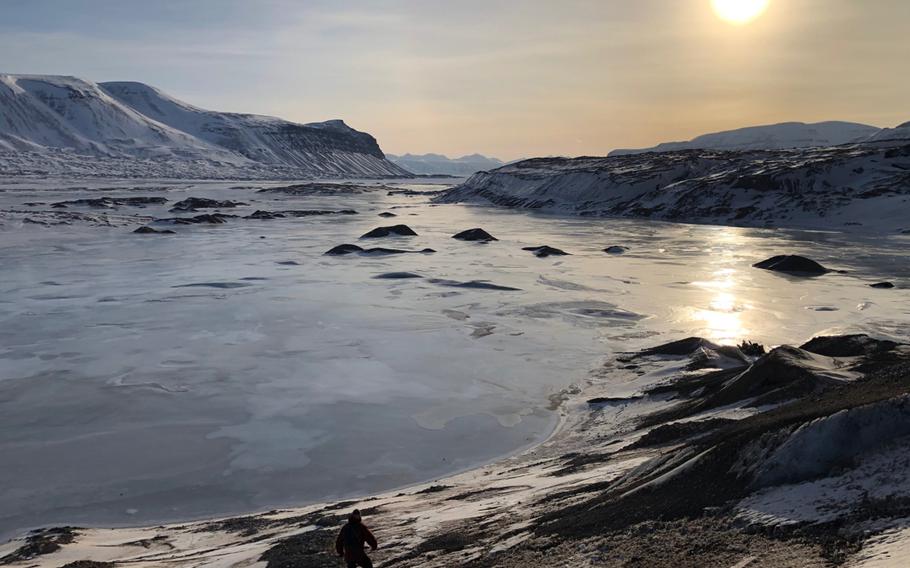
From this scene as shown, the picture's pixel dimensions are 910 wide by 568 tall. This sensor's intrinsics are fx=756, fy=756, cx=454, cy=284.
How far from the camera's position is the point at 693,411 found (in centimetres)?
1334

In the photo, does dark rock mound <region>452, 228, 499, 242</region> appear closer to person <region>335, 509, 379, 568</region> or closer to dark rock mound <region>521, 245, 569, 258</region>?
dark rock mound <region>521, 245, 569, 258</region>

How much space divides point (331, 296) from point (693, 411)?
17.6 meters

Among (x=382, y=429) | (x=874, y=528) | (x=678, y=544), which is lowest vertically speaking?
(x=382, y=429)

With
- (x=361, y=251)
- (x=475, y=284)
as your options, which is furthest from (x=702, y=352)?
(x=361, y=251)

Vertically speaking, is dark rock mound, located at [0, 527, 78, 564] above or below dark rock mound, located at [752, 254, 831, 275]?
below

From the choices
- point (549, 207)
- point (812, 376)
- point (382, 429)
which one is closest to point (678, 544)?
point (812, 376)

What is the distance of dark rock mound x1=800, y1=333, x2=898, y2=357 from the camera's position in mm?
15648

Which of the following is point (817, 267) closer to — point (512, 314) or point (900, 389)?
point (512, 314)

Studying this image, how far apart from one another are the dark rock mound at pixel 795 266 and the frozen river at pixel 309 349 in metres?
1.34

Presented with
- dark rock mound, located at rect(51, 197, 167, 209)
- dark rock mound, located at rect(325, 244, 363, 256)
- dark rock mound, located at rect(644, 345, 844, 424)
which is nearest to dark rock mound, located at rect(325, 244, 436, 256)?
dark rock mound, located at rect(325, 244, 363, 256)

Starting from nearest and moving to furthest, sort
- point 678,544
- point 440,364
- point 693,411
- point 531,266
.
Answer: point 678,544 < point 693,411 < point 440,364 < point 531,266

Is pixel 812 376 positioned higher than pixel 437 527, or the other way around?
pixel 812 376

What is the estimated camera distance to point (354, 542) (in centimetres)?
747

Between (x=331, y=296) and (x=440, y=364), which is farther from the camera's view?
(x=331, y=296)
